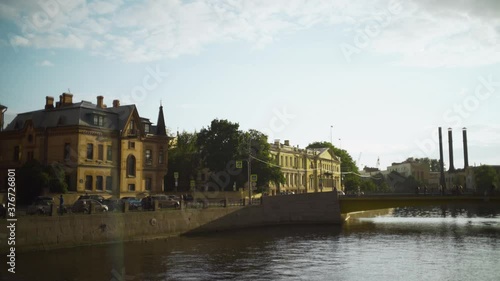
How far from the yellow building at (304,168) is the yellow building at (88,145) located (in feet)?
115

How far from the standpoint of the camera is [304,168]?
120 m

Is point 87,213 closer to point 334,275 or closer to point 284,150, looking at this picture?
point 334,275

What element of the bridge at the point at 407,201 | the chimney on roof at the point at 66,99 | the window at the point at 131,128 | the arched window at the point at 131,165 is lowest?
the bridge at the point at 407,201

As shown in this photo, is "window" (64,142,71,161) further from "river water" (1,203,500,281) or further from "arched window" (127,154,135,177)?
"river water" (1,203,500,281)

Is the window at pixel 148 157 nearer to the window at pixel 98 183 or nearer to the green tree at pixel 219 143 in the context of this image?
the window at pixel 98 183

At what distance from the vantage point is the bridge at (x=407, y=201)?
62844mm

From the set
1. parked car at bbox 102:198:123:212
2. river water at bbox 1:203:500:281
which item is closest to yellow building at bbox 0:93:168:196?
parked car at bbox 102:198:123:212

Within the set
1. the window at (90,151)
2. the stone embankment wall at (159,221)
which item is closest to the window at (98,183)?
the window at (90,151)

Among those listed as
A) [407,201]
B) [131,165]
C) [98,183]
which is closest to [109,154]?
[131,165]

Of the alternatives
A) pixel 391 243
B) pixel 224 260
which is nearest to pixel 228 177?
pixel 391 243

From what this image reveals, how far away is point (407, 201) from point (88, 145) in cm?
4301

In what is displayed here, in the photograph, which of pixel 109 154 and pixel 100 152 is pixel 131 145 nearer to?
pixel 109 154

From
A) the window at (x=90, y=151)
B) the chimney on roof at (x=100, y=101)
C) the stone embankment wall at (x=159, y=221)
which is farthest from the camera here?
the chimney on roof at (x=100, y=101)

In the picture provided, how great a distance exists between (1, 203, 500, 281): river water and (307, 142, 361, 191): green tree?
9417 centimetres
